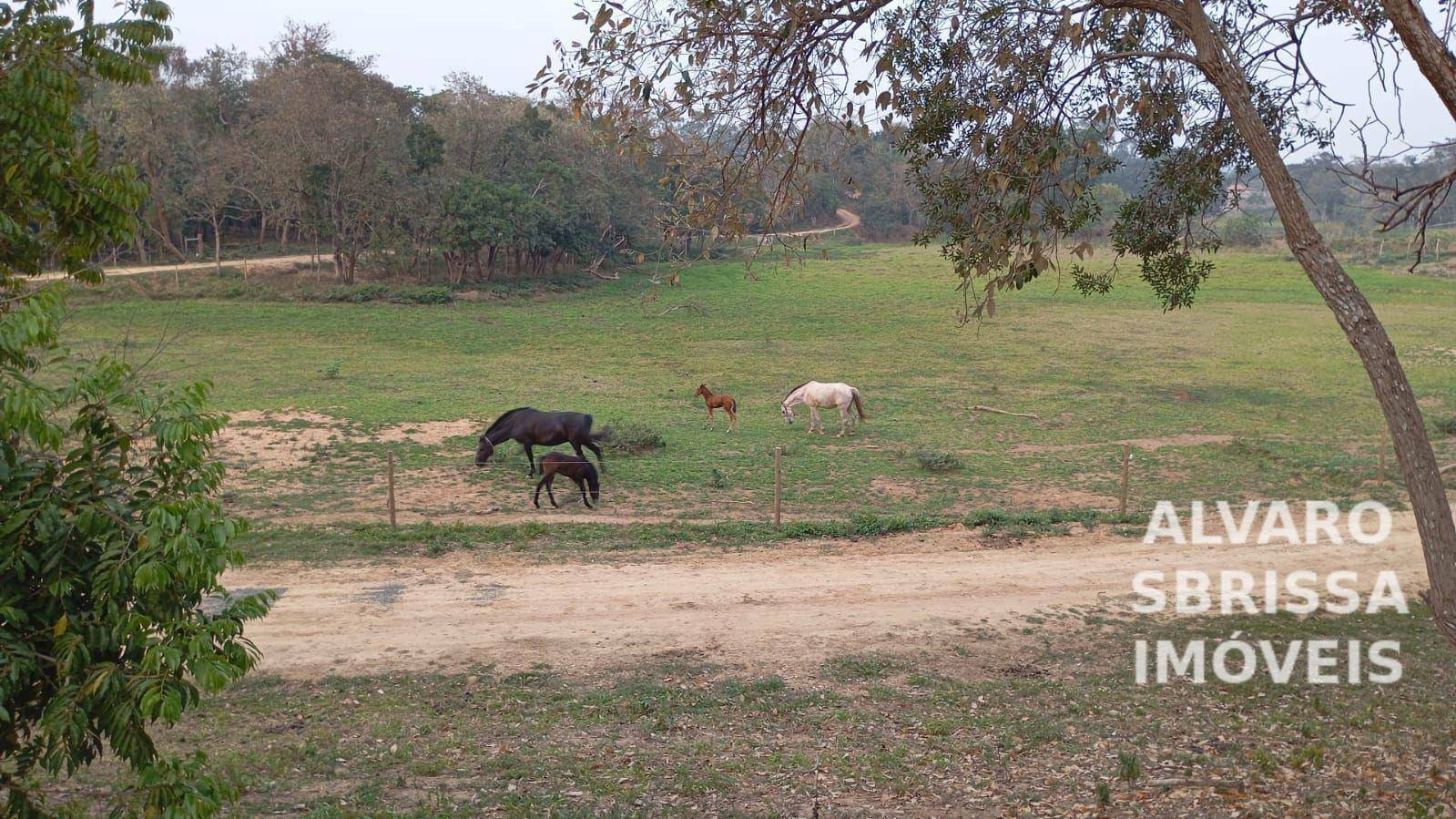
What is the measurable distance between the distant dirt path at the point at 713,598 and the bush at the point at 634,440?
570cm

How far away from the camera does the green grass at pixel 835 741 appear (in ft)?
21.8

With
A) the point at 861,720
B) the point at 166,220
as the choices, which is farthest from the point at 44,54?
Answer: the point at 166,220

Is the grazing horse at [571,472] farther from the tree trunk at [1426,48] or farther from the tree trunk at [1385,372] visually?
the tree trunk at [1426,48]

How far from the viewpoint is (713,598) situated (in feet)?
37.4

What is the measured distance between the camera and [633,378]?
27250 millimetres

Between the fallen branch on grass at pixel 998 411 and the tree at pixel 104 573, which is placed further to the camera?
the fallen branch on grass at pixel 998 411

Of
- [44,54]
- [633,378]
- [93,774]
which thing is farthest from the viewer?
[633,378]

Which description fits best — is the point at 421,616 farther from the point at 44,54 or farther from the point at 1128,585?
the point at 1128,585

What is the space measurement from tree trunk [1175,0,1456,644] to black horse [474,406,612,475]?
1166 centimetres

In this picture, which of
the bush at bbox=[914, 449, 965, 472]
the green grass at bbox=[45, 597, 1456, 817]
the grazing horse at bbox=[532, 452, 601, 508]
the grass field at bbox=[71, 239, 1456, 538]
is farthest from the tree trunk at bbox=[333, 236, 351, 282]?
the green grass at bbox=[45, 597, 1456, 817]

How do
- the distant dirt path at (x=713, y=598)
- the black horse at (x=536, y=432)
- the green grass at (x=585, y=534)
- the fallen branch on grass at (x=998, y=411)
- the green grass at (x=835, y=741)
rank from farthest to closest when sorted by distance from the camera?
the fallen branch on grass at (x=998, y=411), the black horse at (x=536, y=432), the green grass at (x=585, y=534), the distant dirt path at (x=713, y=598), the green grass at (x=835, y=741)

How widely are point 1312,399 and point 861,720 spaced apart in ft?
71.3

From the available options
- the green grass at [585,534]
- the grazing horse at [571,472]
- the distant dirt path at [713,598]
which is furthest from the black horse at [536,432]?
Answer: the distant dirt path at [713,598]

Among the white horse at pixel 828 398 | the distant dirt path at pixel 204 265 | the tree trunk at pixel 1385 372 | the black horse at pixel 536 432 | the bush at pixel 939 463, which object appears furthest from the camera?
the distant dirt path at pixel 204 265
